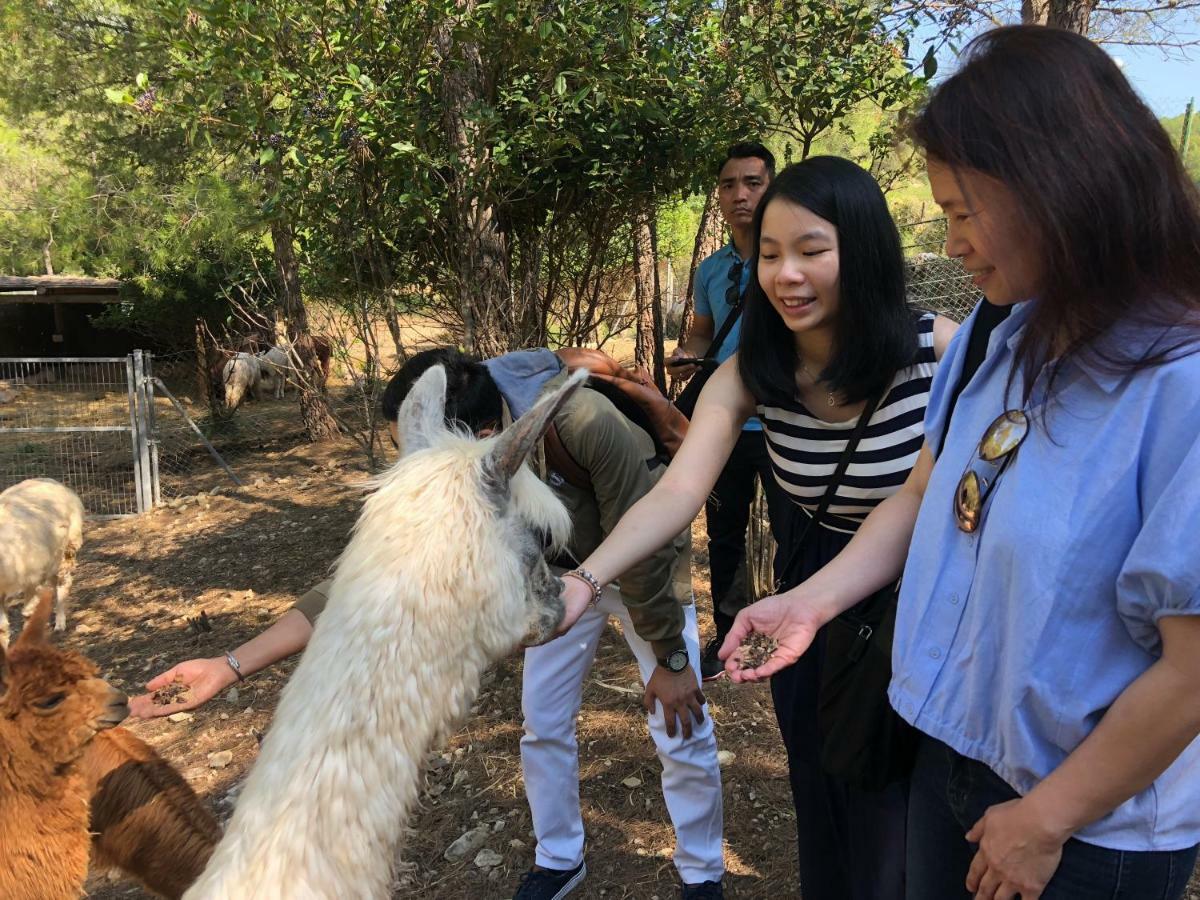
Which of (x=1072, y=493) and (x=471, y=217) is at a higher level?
(x=471, y=217)

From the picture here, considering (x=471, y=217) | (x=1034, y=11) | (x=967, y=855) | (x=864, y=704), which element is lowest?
(x=967, y=855)

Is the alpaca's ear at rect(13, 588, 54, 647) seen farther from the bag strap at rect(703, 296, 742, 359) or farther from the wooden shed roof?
the wooden shed roof

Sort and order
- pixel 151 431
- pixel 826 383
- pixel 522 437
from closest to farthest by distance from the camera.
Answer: pixel 522 437 < pixel 826 383 < pixel 151 431

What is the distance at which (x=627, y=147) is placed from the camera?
497 centimetres

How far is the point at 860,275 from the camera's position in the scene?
1888mm

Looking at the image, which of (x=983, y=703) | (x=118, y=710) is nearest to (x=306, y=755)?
(x=983, y=703)

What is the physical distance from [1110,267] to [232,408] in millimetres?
12895

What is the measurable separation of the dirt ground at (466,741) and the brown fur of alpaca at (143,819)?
28.1 inches

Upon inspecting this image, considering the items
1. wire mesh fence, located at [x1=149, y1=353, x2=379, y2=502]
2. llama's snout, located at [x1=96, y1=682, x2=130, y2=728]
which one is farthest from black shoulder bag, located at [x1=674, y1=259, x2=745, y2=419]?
wire mesh fence, located at [x1=149, y1=353, x2=379, y2=502]

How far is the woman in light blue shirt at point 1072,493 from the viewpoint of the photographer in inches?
39.8

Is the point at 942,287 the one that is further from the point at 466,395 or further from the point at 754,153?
the point at 466,395

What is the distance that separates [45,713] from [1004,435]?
2.42 m

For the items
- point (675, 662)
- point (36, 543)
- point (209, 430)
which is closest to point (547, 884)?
point (675, 662)

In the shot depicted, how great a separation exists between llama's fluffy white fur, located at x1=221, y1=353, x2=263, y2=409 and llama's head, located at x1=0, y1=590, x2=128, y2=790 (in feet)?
33.7
